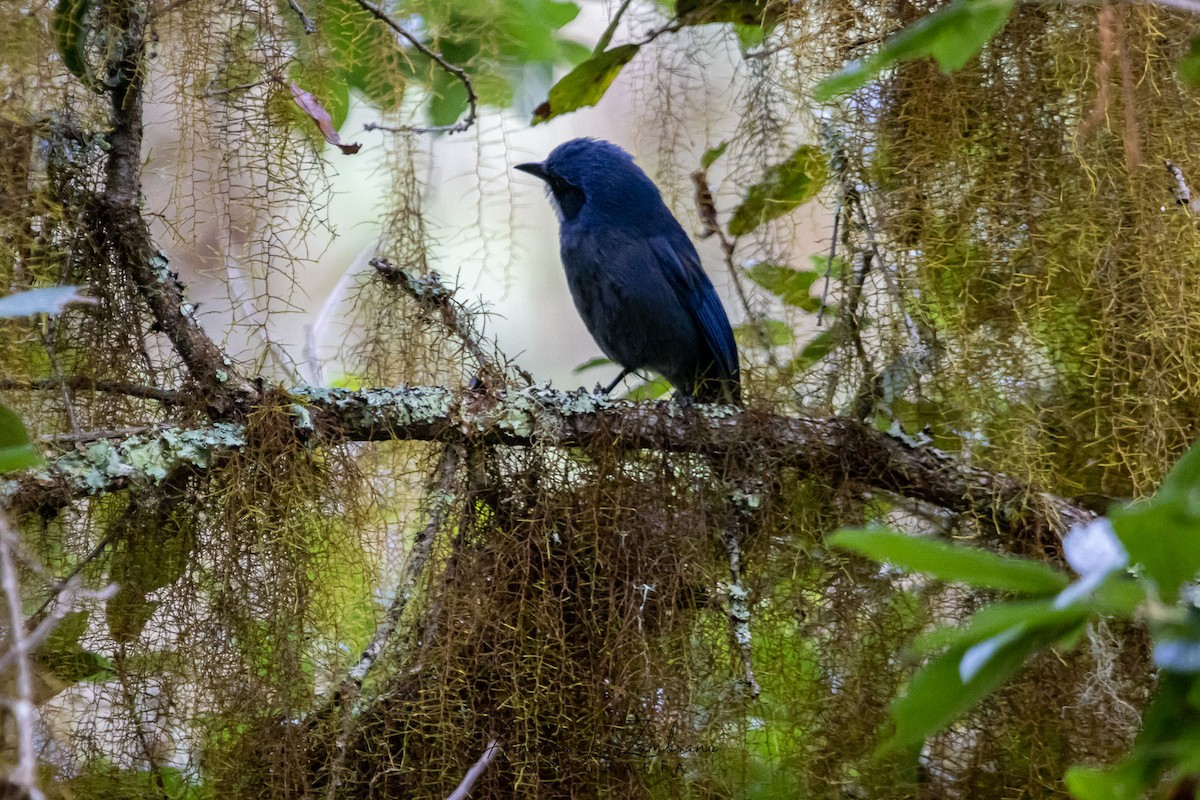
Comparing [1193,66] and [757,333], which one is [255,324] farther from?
[1193,66]

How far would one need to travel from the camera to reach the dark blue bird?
3055 mm

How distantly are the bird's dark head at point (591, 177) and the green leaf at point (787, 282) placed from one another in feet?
3.00

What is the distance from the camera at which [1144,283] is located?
173cm

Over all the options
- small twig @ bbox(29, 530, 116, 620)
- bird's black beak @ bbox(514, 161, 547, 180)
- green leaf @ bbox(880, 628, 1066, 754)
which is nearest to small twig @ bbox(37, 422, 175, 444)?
small twig @ bbox(29, 530, 116, 620)

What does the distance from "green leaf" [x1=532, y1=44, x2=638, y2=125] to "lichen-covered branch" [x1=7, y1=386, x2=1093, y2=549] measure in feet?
2.61

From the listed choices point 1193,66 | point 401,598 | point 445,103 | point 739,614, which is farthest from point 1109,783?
point 445,103

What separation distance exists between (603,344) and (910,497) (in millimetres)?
1327

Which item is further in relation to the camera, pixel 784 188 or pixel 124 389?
pixel 784 188

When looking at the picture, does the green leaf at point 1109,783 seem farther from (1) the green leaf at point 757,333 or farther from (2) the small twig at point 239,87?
(1) the green leaf at point 757,333

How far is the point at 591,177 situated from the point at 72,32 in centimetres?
176

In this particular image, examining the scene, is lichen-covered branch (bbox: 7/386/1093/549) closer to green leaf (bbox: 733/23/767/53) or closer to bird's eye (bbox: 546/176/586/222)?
green leaf (bbox: 733/23/767/53)

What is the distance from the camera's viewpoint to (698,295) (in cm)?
314

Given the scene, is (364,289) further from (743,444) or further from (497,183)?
(743,444)

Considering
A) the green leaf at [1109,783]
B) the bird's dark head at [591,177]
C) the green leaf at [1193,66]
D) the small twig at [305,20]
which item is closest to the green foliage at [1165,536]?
the green leaf at [1109,783]
